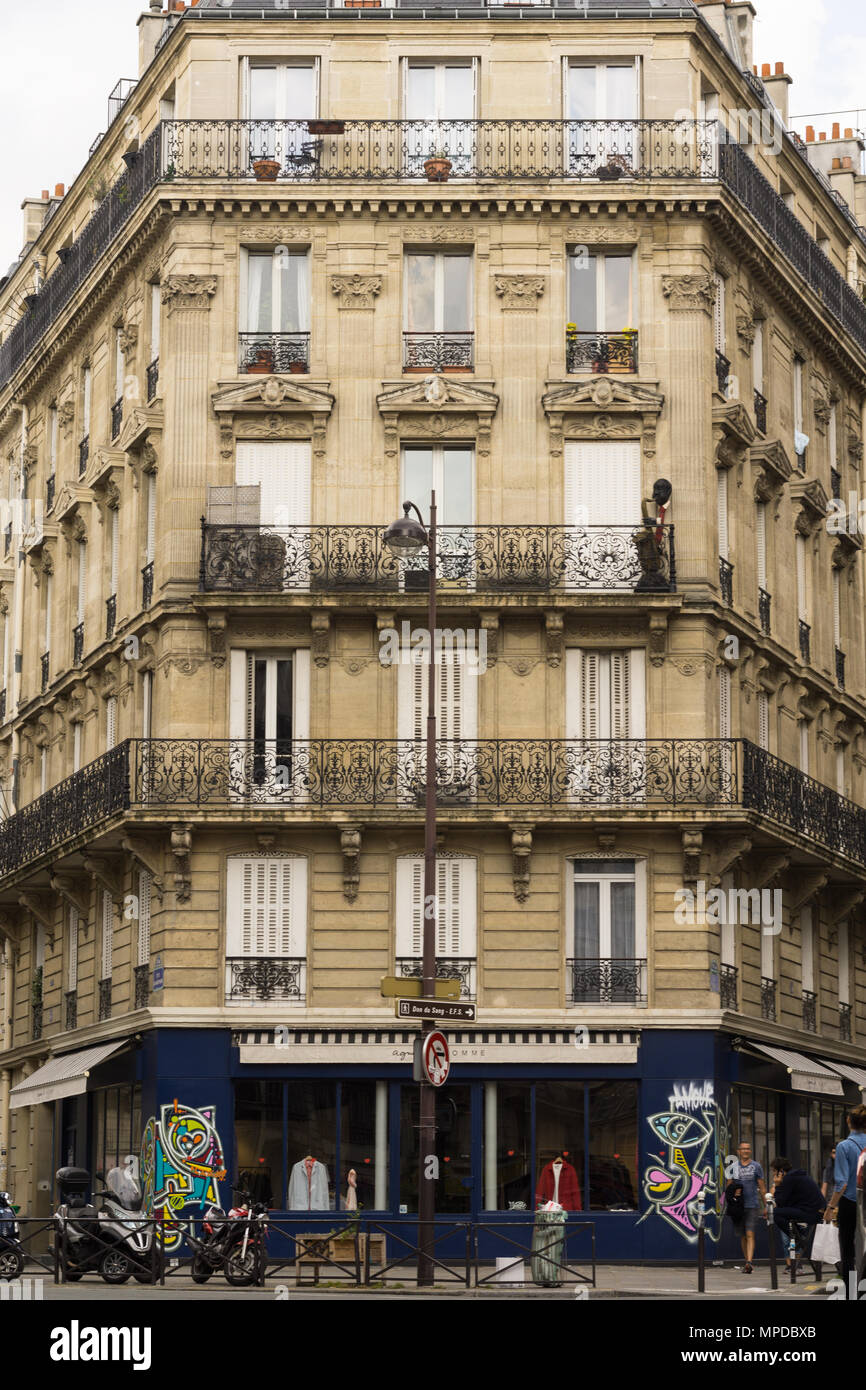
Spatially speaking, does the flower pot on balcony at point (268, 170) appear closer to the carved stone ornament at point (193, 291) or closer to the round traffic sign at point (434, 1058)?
the carved stone ornament at point (193, 291)

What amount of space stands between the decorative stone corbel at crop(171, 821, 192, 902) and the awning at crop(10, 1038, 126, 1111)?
2.57 m

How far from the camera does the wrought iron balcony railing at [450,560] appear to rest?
32.8 m

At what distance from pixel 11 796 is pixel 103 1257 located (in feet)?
71.3

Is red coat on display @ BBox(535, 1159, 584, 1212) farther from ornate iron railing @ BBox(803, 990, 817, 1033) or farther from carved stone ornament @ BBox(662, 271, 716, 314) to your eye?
carved stone ornament @ BBox(662, 271, 716, 314)

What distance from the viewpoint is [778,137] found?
39.5m

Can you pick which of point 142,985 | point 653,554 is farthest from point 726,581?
point 142,985

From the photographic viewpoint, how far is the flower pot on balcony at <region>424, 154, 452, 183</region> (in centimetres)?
3412

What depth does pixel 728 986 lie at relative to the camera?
3344cm

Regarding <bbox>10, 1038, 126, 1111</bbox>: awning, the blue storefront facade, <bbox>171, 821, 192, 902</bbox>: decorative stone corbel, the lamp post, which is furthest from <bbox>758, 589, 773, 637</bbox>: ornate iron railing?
<bbox>10, 1038, 126, 1111</bbox>: awning

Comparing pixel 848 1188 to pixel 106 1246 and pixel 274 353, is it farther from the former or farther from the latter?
pixel 274 353

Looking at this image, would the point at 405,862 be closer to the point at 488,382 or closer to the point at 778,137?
the point at 488,382

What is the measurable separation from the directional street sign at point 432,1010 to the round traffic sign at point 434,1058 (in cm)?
23

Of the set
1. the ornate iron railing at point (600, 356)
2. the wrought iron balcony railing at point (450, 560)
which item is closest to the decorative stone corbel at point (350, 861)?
the wrought iron balcony railing at point (450, 560)
